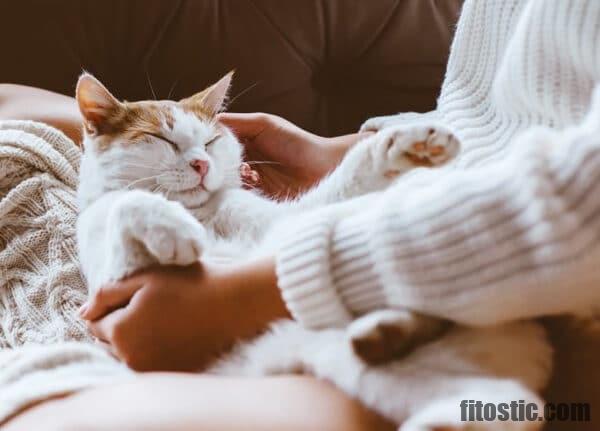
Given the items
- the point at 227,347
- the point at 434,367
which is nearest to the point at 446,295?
the point at 434,367

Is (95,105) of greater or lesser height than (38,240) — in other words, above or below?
above

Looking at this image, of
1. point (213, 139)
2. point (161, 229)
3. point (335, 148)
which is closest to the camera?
point (161, 229)

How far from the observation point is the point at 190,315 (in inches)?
26.4

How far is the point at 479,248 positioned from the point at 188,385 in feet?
0.89

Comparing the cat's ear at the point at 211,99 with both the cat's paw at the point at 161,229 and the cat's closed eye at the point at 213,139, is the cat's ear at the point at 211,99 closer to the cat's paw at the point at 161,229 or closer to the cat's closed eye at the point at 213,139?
the cat's closed eye at the point at 213,139

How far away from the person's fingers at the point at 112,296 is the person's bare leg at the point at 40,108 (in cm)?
47

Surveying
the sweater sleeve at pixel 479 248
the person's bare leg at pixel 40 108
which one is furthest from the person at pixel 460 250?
the person's bare leg at pixel 40 108

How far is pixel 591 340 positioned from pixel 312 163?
0.75 meters

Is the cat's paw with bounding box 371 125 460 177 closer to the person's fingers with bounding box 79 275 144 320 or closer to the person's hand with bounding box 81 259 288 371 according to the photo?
the person's hand with bounding box 81 259 288 371

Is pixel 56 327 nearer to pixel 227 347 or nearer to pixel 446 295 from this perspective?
pixel 227 347

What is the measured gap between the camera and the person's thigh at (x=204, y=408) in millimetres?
470

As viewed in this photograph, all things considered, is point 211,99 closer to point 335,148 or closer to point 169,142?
point 169,142

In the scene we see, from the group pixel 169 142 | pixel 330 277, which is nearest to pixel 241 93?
pixel 169 142

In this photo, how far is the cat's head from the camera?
3.04 feet
